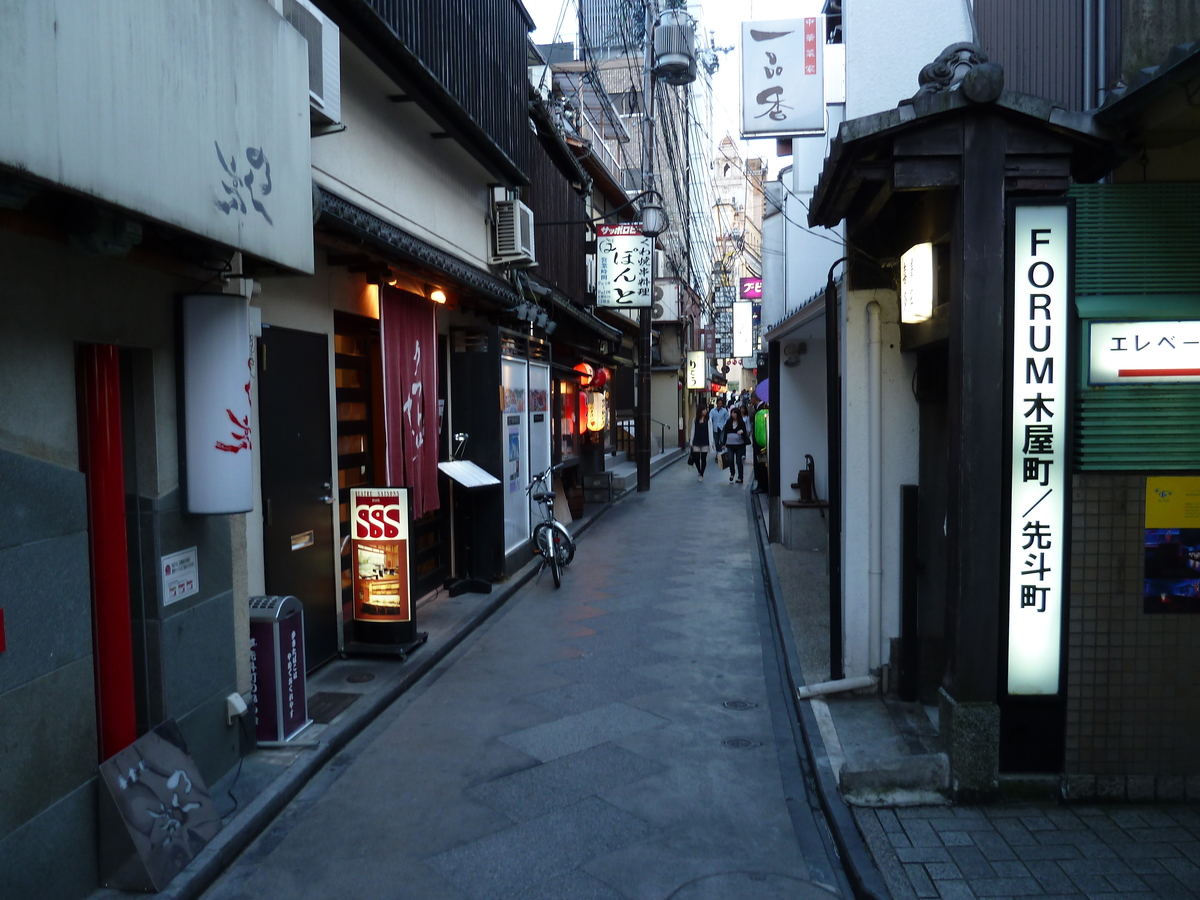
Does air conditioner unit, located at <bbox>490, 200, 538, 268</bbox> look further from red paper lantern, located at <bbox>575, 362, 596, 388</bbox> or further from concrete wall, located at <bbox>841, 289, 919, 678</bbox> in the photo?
red paper lantern, located at <bbox>575, 362, 596, 388</bbox>

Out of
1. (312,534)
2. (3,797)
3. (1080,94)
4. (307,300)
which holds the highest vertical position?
(1080,94)

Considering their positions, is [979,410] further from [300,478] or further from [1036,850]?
[300,478]

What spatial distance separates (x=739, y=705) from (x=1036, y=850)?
3008mm

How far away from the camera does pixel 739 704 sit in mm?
7395

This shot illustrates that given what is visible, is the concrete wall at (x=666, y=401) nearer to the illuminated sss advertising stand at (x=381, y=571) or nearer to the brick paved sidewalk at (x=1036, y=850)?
the illuminated sss advertising stand at (x=381, y=571)

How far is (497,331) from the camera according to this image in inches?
444

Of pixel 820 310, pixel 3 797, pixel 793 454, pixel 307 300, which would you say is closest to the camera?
pixel 3 797

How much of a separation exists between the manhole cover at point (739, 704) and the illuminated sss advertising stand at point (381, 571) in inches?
119

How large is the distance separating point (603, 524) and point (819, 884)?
13753 millimetres

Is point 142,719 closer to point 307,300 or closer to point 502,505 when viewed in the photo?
point 307,300

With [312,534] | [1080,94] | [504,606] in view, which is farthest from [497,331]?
[1080,94]

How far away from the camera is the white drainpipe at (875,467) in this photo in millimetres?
7055

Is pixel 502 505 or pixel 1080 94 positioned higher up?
pixel 1080 94

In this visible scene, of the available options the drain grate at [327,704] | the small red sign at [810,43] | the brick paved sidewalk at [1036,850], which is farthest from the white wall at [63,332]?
the small red sign at [810,43]
